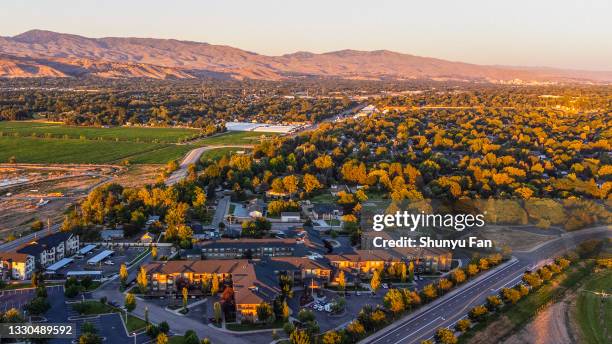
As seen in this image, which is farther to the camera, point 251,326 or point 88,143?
point 88,143

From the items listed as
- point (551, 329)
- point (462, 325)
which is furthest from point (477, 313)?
point (551, 329)

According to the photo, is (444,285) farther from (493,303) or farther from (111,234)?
(111,234)

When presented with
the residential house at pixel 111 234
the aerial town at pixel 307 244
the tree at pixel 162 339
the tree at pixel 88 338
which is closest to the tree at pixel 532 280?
the aerial town at pixel 307 244

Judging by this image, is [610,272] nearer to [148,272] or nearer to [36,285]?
[148,272]

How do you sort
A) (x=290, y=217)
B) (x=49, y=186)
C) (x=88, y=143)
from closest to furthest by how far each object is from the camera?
(x=290, y=217)
(x=49, y=186)
(x=88, y=143)

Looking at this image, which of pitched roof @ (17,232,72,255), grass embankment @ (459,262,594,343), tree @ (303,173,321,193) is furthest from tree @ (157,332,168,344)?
tree @ (303,173,321,193)

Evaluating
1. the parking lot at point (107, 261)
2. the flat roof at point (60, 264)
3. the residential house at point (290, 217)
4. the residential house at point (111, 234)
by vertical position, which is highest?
the residential house at point (290, 217)

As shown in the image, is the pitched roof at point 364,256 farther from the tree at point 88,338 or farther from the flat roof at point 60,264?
the flat roof at point 60,264
